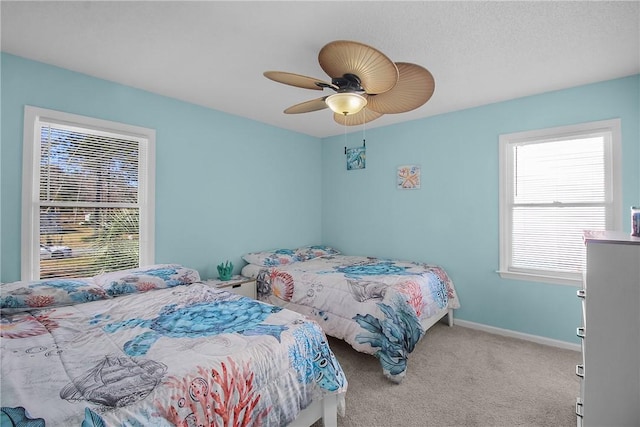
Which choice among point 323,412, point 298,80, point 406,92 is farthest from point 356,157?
point 323,412

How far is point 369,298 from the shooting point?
2.53 m

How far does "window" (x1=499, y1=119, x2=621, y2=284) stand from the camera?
8.87 ft

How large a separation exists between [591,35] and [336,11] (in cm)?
169

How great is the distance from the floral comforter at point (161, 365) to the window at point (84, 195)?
693 mm

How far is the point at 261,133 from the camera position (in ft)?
12.8

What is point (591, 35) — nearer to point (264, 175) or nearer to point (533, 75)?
point (533, 75)

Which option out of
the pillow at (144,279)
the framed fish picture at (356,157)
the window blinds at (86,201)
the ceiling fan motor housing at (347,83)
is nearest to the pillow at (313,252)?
the framed fish picture at (356,157)

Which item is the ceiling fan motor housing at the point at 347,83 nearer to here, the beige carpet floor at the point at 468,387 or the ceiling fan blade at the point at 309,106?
the ceiling fan blade at the point at 309,106

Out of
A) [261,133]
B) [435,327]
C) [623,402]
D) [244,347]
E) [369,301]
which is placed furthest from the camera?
[261,133]

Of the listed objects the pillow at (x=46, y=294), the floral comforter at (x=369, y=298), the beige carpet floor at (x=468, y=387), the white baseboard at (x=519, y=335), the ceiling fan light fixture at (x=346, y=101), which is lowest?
the beige carpet floor at (x=468, y=387)

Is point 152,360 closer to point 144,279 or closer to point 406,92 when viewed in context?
point 144,279

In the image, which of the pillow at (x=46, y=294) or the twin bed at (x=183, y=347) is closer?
the twin bed at (x=183, y=347)

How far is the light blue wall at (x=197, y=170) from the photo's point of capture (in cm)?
222

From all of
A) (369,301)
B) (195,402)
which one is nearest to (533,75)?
(369,301)
